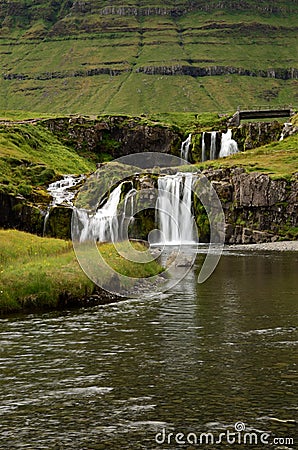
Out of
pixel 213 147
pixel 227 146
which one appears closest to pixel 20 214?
pixel 213 147

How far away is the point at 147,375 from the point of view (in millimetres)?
24062

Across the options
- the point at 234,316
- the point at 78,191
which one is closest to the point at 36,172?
the point at 78,191

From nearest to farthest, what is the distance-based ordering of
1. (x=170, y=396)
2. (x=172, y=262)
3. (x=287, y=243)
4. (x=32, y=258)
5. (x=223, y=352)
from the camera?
(x=170, y=396)
(x=223, y=352)
(x=32, y=258)
(x=172, y=262)
(x=287, y=243)

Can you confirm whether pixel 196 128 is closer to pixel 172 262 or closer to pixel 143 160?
pixel 143 160

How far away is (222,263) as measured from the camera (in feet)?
234

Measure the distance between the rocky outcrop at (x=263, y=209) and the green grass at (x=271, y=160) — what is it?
84.3 inches

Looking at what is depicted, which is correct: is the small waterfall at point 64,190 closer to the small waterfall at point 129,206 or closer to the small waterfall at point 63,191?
the small waterfall at point 63,191

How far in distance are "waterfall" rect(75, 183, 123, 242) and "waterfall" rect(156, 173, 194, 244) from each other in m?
8.80

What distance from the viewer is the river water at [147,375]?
61.5ft

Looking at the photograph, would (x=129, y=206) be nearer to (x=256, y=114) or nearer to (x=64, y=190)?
(x=64, y=190)

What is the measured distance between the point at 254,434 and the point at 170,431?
2.36m

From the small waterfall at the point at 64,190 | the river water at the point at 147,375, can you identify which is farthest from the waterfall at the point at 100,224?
the river water at the point at 147,375

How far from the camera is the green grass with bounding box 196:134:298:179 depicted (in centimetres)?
10912

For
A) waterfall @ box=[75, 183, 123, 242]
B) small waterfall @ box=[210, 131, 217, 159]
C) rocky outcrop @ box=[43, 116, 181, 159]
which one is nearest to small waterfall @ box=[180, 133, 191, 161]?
small waterfall @ box=[210, 131, 217, 159]
